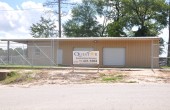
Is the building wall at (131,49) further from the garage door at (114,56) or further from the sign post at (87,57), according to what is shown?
the sign post at (87,57)

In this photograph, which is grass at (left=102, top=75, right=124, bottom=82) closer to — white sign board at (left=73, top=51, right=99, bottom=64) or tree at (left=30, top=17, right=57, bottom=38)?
white sign board at (left=73, top=51, right=99, bottom=64)

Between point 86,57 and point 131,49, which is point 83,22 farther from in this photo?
point 86,57

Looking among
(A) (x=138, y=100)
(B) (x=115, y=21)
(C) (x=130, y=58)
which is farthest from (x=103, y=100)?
(B) (x=115, y=21)

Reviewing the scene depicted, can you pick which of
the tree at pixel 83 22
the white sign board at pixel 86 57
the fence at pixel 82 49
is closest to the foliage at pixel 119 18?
the tree at pixel 83 22

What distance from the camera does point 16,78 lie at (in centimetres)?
2425

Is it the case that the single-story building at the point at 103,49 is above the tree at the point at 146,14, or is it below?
below

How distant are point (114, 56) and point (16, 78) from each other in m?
13.9

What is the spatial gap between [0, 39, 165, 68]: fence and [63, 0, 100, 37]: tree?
21326mm

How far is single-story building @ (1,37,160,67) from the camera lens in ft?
114

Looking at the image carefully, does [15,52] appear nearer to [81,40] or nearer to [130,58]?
[81,40]

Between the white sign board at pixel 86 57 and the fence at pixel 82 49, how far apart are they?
7968mm

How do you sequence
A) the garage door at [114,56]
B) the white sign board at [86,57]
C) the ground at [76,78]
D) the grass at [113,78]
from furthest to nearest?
1. the garage door at [114,56]
2. the white sign board at [86,57]
3. the grass at [113,78]
4. the ground at [76,78]

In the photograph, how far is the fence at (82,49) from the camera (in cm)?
3494

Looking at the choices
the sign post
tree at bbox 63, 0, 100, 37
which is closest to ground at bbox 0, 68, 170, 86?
the sign post
